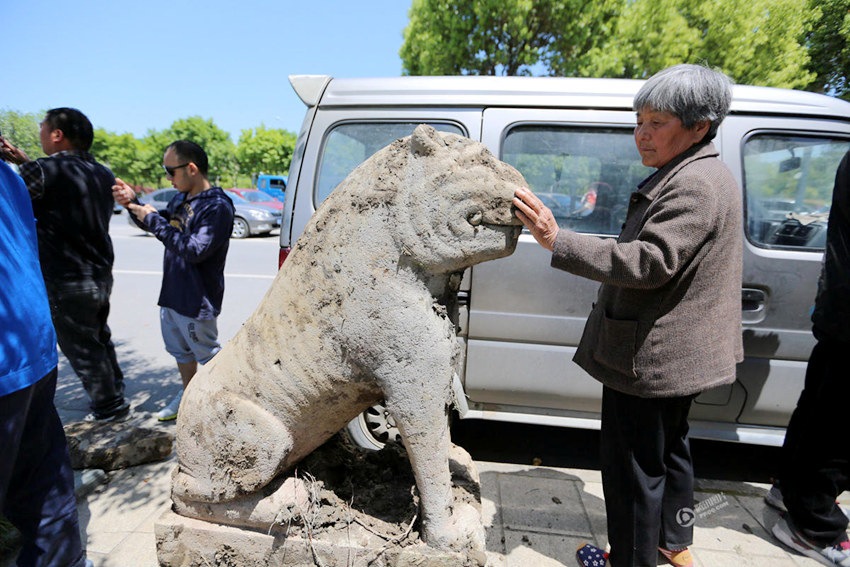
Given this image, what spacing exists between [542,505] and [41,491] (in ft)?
8.09

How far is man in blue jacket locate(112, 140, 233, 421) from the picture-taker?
113 inches

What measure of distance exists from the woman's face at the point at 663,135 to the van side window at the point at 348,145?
139 cm

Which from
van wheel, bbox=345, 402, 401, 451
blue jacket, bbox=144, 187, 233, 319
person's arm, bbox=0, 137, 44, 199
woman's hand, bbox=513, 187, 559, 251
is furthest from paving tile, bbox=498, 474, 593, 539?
person's arm, bbox=0, 137, 44, 199

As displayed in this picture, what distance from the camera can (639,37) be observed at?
893 cm

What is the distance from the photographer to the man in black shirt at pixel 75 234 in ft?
9.52

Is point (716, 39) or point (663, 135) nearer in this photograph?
point (663, 135)

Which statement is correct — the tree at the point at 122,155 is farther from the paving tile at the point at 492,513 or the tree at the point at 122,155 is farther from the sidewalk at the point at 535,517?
the paving tile at the point at 492,513

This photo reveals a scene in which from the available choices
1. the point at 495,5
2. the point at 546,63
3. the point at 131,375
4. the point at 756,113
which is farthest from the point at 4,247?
the point at 546,63

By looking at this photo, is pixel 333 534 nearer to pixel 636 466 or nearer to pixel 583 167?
pixel 636 466

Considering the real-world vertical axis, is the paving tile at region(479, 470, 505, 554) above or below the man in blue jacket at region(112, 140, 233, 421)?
below

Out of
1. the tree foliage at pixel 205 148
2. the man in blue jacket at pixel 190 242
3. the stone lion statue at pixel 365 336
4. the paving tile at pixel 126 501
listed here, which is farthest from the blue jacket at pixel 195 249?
the tree foliage at pixel 205 148

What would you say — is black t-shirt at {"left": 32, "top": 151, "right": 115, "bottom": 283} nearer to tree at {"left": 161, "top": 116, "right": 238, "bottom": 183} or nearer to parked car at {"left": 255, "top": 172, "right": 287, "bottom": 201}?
parked car at {"left": 255, "top": 172, "right": 287, "bottom": 201}

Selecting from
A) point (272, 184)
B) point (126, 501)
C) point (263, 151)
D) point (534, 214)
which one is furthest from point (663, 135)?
point (263, 151)

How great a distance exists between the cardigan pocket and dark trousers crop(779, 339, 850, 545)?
1278 mm
